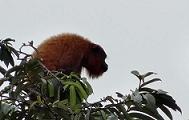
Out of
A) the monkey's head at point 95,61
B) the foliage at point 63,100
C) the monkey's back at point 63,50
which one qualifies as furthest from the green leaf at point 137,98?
the monkey's head at point 95,61

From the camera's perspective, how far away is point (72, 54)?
9.95 meters

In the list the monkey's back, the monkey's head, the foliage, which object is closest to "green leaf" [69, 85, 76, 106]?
the foliage

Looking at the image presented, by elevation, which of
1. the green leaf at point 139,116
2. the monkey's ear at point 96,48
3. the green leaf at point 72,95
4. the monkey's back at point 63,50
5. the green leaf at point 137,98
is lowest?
the green leaf at point 139,116

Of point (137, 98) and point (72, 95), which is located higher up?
point (72, 95)

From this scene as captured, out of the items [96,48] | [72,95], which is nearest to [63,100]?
[72,95]

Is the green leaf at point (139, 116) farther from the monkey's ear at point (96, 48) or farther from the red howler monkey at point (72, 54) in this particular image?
the monkey's ear at point (96, 48)

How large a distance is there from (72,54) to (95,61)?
1.31 meters

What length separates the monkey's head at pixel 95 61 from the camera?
11.0 metres

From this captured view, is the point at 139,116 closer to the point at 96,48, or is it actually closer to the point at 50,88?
the point at 50,88

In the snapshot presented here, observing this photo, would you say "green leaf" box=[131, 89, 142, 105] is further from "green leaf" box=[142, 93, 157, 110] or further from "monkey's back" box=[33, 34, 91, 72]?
"monkey's back" box=[33, 34, 91, 72]

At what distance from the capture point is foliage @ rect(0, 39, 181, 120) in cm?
341

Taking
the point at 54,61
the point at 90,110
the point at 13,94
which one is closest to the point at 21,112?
the point at 13,94

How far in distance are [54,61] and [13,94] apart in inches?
215

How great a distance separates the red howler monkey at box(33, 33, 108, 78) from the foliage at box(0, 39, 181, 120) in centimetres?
453
